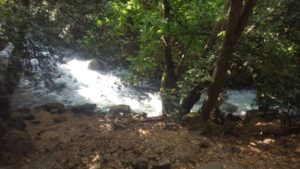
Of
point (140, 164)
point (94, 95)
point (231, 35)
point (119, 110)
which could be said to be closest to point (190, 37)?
point (231, 35)

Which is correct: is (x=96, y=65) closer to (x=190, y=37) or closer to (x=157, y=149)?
(x=190, y=37)

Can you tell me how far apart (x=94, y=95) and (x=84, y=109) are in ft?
8.32

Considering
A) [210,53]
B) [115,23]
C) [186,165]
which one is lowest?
[186,165]

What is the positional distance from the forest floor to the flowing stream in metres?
4.83

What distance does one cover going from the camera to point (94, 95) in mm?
16062

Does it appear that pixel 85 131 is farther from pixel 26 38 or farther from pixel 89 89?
pixel 89 89

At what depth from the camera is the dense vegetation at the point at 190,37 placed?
7.65 m

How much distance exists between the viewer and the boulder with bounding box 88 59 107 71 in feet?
64.1

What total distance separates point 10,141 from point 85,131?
256 cm

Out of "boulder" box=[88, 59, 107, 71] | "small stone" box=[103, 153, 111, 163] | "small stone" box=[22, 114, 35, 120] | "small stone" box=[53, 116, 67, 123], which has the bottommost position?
"small stone" box=[103, 153, 111, 163]

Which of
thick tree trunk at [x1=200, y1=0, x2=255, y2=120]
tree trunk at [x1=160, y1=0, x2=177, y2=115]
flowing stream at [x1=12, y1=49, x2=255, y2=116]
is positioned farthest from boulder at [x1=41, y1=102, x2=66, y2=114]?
thick tree trunk at [x1=200, y1=0, x2=255, y2=120]

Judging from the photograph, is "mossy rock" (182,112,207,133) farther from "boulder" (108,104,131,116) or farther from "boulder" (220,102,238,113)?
"boulder" (220,102,238,113)

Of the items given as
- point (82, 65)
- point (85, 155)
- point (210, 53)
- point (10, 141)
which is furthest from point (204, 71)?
point (82, 65)

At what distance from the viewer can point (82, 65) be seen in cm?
2016
